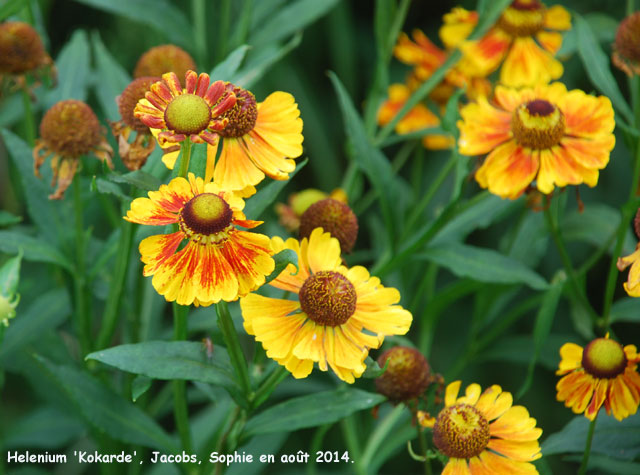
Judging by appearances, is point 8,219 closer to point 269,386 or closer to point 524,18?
point 269,386

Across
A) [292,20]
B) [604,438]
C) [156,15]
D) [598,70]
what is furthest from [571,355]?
[156,15]

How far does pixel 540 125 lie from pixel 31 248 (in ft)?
2.30

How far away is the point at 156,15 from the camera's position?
1.41 metres

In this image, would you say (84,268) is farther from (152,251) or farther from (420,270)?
(420,270)

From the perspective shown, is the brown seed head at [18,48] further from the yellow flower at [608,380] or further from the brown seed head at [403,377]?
the yellow flower at [608,380]

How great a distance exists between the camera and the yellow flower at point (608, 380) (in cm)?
87

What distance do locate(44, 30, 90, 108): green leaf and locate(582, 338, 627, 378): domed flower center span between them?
0.86 meters

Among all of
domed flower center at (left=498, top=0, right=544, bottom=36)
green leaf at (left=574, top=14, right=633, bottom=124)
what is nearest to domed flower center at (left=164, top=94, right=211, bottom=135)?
green leaf at (left=574, top=14, right=633, bottom=124)

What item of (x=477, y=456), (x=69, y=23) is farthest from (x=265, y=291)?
(x=69, y=23)

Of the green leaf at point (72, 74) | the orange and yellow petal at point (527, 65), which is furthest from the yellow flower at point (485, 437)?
the green leaf at point (72, 74)

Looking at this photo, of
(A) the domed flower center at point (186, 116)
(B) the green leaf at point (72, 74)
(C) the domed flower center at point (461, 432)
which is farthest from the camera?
(B) the green leaf at point (72, 74)

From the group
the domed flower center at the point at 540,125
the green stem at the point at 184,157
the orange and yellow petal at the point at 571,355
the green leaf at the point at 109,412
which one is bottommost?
the green leaf at the point at 109,412

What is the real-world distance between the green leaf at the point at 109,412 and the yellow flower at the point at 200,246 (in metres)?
0.31

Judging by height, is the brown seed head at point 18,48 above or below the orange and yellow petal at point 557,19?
above
